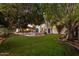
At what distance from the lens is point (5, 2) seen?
1.77m

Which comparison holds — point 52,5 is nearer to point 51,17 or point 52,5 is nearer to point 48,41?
point 51,17

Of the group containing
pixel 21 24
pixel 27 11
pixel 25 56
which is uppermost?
pixel 27 11

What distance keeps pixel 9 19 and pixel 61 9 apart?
1.69 feet

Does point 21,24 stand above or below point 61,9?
below

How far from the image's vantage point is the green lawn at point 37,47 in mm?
1756

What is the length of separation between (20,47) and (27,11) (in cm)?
36

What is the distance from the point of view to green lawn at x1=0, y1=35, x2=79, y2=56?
1.76 m

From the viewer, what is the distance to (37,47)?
69.3 inches

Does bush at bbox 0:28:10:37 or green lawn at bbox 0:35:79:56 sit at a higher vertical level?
bush at bbox 0:28:10:37

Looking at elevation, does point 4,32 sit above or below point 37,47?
above

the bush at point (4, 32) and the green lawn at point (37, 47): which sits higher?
the bush at point (4, 32)

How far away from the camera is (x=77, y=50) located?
5.75 ft

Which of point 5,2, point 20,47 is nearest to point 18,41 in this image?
point 20,47

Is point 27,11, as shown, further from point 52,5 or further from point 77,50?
point 77,50
